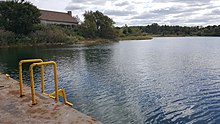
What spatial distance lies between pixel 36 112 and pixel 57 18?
3272 inches

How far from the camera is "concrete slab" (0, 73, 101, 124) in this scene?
16.7 ft

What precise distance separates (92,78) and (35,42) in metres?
46.0

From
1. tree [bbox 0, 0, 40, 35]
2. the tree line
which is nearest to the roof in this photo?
the tree line

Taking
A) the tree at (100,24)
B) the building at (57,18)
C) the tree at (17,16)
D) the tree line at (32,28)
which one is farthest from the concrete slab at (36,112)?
the building at (57,18)

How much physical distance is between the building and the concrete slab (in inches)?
2918

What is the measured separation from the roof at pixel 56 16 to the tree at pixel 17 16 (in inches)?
749

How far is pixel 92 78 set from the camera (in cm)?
1748

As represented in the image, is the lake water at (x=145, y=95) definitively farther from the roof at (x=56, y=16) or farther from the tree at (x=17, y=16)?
the roof at (x=56, y=16)

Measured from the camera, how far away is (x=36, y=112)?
5.71 meters

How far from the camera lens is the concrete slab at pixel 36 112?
16.7 feet

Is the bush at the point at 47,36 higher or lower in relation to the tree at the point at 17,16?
lower

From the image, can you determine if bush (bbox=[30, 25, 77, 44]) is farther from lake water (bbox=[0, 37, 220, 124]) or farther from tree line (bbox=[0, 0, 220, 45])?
lake water (bbox=[0, 37, 220, 124])

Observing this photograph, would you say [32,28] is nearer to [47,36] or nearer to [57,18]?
[47,36]

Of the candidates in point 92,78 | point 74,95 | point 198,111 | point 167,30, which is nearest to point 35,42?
point 92,78
